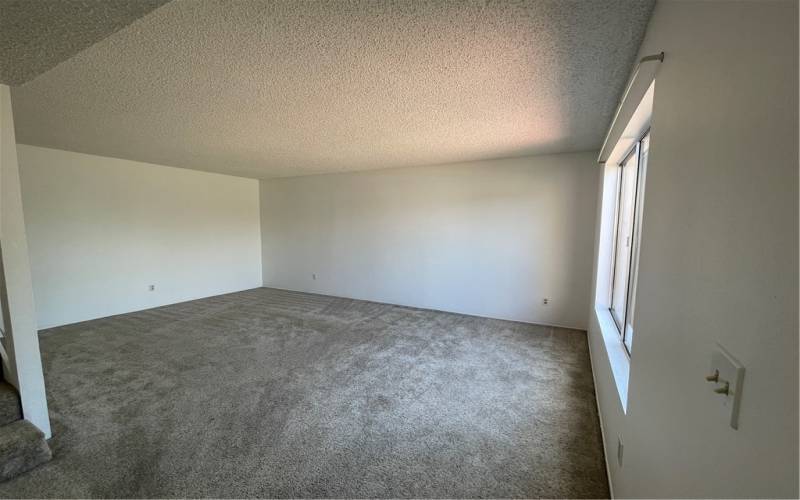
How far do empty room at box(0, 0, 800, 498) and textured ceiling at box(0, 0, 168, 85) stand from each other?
16 mm

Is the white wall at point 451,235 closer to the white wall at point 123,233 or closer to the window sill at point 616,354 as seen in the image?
the white wall at point 123,233

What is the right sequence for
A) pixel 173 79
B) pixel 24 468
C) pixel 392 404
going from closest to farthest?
pixel 24 468
pixel 173 79
pixel 392 404

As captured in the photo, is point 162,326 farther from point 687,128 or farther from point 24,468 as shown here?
point 687,128

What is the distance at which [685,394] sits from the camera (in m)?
0.83

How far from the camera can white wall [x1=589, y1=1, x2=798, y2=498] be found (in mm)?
479

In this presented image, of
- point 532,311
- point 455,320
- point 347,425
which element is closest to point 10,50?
point 347,425

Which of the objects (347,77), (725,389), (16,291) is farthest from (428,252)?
(725,389)

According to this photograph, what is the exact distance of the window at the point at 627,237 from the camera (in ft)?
7.18

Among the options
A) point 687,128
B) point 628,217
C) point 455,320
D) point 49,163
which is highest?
point 49,163

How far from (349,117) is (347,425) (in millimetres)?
2418

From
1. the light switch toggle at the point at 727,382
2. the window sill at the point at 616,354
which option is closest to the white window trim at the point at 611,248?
the window sill at the point at 616,354

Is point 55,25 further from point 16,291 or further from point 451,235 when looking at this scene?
point 451,235

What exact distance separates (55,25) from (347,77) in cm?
128

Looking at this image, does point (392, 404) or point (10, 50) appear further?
point (392, 404)
